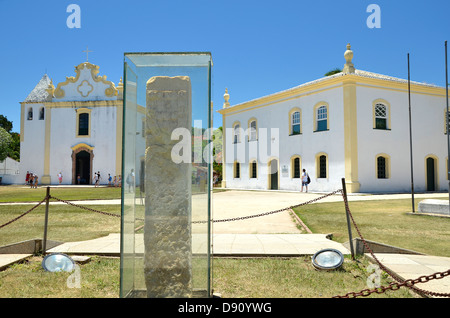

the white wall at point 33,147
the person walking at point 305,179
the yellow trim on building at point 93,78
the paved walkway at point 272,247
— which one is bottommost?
the paved walkway at point 272,247

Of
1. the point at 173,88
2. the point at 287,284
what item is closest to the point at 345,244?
the point at 287,284

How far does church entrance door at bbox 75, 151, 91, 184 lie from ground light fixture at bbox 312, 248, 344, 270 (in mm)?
27277

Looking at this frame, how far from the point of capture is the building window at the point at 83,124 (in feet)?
94.3

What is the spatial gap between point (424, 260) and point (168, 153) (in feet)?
12.0

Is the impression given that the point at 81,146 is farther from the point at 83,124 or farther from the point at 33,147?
the point at 33,147

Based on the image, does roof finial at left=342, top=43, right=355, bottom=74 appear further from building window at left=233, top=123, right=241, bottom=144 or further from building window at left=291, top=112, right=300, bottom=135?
building window at left=233, top=123, right=241, bottom=144

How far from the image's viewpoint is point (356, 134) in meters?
18.3

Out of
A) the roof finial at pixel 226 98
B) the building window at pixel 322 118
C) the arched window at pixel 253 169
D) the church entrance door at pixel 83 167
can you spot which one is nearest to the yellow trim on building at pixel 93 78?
the church entrance door at pixel 83 167

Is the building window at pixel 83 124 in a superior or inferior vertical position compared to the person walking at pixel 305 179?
superior

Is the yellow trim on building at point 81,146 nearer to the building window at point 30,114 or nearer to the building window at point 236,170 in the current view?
the building window at point 30,114

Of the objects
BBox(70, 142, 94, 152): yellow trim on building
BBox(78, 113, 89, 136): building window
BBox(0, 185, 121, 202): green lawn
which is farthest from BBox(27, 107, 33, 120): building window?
BBox(0, 185, 121, 202): green lawn

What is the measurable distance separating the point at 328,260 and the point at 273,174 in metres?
18.8

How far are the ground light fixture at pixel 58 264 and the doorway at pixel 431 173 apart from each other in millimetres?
21176

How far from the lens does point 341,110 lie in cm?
1862
